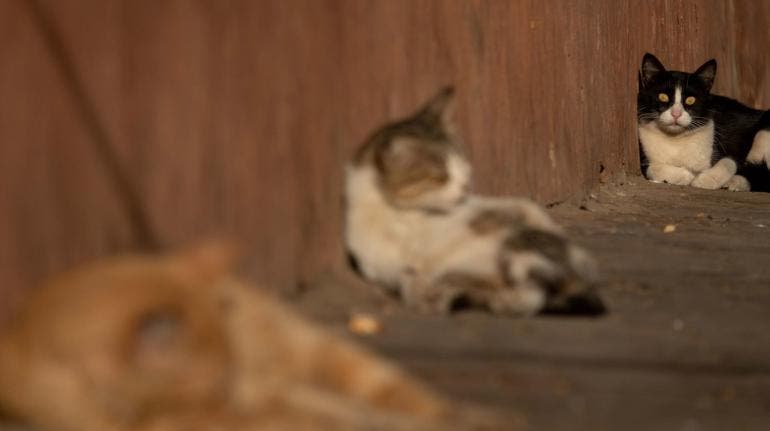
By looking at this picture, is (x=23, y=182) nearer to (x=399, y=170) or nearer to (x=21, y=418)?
(x=21, y=418)

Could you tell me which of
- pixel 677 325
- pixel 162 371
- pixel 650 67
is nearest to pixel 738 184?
pixel 650 67

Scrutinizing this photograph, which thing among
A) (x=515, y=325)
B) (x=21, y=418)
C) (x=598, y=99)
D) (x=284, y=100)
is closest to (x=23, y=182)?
(x=21, y=418)

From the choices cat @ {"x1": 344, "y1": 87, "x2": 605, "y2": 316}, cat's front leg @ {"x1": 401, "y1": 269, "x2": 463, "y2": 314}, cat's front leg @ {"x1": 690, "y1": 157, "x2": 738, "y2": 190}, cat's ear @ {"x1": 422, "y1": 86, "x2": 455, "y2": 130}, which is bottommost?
cat's front leg @ {"x1": 690, "y1": 157, "x2": 738, "y2": 190}

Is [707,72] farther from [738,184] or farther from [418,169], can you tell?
[418,169]

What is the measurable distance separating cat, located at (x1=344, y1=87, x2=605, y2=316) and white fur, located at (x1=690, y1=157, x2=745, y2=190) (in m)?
5.85

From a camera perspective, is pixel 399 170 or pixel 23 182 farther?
pixel 399 170

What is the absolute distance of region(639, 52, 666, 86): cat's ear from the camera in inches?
417

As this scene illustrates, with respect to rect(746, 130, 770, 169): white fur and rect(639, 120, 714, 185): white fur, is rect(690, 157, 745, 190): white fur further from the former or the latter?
rect(746, 130, 770, 169): white fur

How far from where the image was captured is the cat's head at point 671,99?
34.4 feet

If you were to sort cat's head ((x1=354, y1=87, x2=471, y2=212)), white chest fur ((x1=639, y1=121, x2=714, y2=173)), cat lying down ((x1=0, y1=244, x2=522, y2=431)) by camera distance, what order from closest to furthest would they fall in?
cat lying down ((x1=0, y1=244, x2=522, y2=431)), cat's head ((x1=354, y1=87, x2=471, y2=212)), white chest fur ((x1=639, y1=121, x2=714, y2=173))

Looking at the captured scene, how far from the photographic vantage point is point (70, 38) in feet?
12.9

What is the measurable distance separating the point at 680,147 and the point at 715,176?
38 centimetres

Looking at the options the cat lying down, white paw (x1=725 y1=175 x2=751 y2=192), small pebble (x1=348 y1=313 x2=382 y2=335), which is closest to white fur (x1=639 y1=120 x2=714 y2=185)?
white paw (x1=725 y1=175 x2=751 y2=192)

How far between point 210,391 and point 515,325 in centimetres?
186
